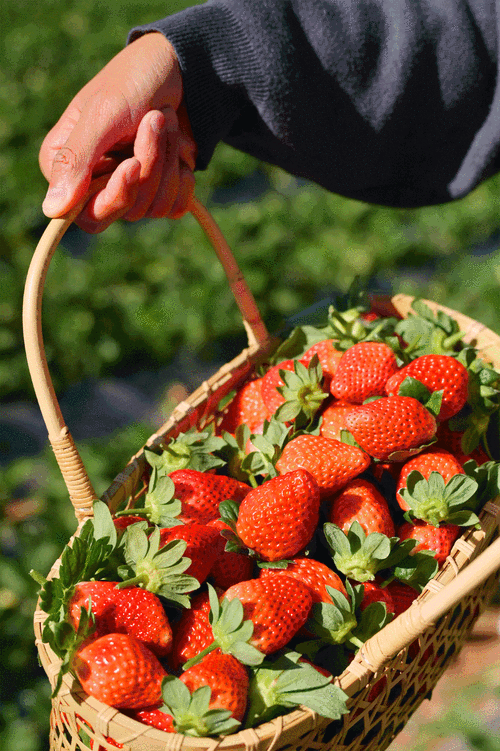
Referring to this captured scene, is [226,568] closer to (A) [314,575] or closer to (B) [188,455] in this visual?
(A) [314,575]

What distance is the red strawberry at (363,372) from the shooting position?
133cm

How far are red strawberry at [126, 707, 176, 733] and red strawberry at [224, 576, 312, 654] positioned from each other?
0.52 ft

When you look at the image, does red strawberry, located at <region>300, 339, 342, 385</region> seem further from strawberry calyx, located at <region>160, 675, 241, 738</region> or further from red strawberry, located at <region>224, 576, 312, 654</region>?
strawberry calyx, located at <region>160, 675, 241, 738</region>

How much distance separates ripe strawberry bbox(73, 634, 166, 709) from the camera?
0.91 m

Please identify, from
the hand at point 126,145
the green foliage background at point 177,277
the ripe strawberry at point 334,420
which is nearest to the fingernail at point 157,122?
the hand at point 126,145

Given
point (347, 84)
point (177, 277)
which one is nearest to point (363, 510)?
point (347, 84)

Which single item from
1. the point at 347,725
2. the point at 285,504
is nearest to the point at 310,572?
the point at 285,504

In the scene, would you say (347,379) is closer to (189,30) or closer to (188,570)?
(188,570)

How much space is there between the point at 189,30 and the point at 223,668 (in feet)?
4.02

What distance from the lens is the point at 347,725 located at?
997mm

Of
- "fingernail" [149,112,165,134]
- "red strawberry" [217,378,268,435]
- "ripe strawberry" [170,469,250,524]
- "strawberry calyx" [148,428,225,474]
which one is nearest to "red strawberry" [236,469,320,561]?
"ripe strawberry" [170,469,250,524]

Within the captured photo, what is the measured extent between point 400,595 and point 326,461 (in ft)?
0.86

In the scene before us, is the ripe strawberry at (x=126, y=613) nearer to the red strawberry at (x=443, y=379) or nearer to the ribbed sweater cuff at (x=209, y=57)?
the red strawberry at (x=443, y=379)

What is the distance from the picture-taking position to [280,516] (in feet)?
3.54
